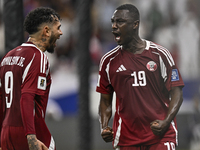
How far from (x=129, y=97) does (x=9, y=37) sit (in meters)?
1.41

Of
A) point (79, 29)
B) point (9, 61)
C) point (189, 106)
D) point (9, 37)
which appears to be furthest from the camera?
point (189, 106)

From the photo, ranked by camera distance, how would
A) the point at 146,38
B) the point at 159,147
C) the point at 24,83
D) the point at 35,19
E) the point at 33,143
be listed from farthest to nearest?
the point at 146,38, the point at 159,147, the point at 35,19, the point at 24,83, the point at 33,143

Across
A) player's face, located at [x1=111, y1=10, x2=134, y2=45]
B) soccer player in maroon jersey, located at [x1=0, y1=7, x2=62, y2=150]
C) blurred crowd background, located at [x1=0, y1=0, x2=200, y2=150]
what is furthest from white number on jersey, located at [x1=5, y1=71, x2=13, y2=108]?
blurred crowd background, located at [x1=0, y1=0, x2=200, y2=150]

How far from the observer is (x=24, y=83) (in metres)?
3.85

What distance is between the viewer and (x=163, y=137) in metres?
4.46

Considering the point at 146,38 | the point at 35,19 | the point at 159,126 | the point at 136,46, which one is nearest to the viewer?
the point at 35,19

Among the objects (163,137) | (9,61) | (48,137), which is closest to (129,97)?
(163,137)

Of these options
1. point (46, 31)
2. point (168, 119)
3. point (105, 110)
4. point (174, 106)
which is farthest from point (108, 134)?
point (46, 31)

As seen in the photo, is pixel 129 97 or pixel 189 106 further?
pixel 189 106

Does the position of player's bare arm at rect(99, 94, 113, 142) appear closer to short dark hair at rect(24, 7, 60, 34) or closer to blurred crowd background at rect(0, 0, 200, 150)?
short dark hair at rect(24, 7, 60, 34)

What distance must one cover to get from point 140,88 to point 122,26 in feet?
2.28

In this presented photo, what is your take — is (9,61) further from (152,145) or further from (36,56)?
(152,145)

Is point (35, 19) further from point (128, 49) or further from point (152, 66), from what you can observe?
point (152, 66)

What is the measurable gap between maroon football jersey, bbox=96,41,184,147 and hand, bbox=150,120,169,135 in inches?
5.2
